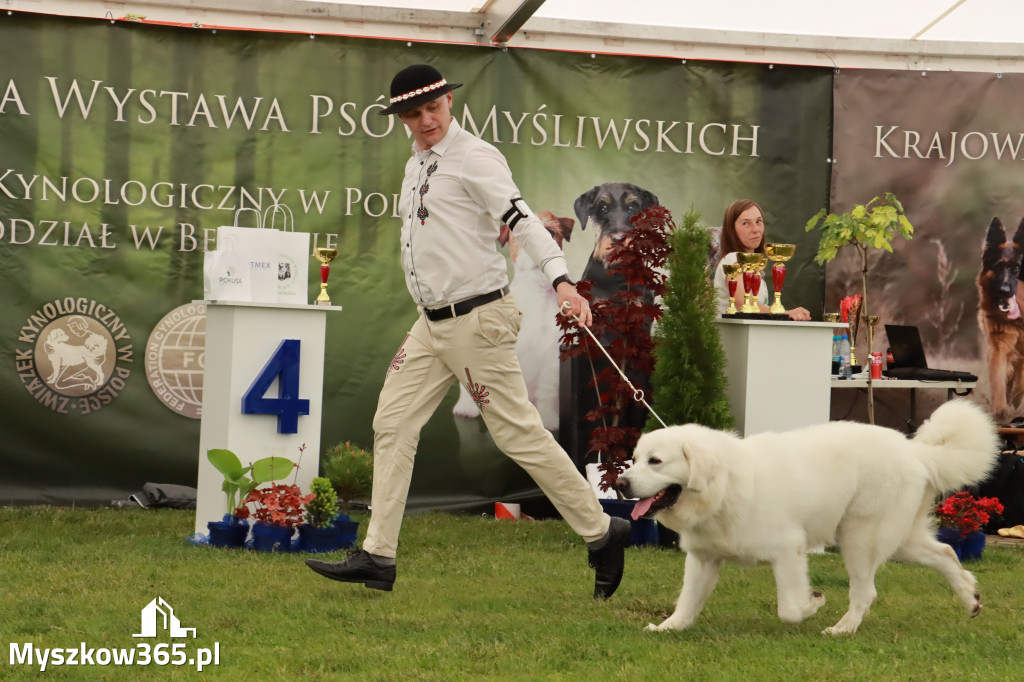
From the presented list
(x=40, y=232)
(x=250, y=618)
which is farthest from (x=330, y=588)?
(x=40, y=232)

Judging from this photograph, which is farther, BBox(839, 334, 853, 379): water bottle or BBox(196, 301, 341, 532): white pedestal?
BBox(839, 334, 853, 379): water bottle

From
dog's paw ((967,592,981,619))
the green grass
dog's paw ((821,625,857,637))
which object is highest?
dog's paw ((967,592,981,619))

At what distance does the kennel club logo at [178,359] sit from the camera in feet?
29.0

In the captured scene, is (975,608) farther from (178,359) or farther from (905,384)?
(178,359)

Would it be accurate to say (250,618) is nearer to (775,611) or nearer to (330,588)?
(330,588)

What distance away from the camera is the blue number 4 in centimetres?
689

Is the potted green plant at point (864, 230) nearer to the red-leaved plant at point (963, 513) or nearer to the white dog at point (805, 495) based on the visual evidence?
the red-leaved plant at point (963, 513)

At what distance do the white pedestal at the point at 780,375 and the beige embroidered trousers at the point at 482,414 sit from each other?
90.9 inches

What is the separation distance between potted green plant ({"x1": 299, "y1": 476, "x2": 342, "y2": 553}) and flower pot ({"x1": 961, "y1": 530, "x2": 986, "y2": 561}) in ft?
12.4

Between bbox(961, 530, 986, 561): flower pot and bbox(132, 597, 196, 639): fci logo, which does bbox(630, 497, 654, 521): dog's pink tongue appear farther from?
bbox(961, 530, 986, 561): flower pot

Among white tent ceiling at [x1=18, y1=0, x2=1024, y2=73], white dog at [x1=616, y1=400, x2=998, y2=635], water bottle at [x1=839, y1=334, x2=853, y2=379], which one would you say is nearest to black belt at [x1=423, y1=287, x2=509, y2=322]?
white dog at [x1=616, y1=400, x2=998, y2=635]

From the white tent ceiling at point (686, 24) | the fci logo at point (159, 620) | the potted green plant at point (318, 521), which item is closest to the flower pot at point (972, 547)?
the potted green plant at point (318, 521)

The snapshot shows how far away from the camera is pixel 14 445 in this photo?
8.68 metres

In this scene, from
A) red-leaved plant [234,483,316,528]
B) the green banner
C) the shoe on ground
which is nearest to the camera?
red-leaved plant [234,483,316,528]
